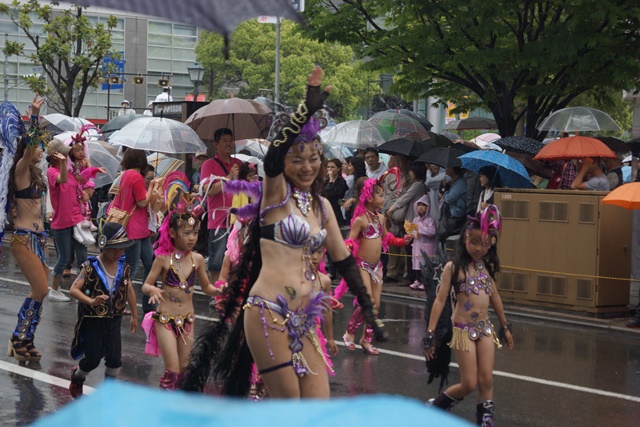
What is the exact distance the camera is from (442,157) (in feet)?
51.0

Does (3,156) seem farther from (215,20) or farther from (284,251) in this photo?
(215,20)

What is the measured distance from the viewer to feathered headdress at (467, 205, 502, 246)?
24.6ft

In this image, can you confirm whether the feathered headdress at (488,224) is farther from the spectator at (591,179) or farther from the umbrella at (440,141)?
the umbrella at (440,141)

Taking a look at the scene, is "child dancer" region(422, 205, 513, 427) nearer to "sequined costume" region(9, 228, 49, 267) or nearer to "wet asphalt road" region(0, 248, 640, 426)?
"wet asphalt road" region(0, 248, 640, 426)

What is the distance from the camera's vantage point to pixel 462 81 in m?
18.1

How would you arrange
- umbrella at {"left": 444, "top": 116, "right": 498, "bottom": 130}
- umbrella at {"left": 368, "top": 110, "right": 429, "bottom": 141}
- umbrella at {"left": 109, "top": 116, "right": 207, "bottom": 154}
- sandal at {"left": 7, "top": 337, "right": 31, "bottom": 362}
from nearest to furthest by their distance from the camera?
sandal at {"left": 7, "top": 337, "right": 31, "bottom": 362}
umbrella at {"left": 109, "top": 116, "right": 207, "bottom": 154}
umbrella at {"left": 368, "top": 110, "right": 429, "bottom": 141}
umbrella at {"left": 444, "top": 116, "right": 498, "bottom": 130}

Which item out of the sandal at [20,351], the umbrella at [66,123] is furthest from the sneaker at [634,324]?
the umbrella at [66,123]

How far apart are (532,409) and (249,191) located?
3.36 metres

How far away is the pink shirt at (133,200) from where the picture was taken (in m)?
11.8

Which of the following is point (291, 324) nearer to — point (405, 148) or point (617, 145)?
point (405, 148)

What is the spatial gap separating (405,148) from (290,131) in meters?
11.3

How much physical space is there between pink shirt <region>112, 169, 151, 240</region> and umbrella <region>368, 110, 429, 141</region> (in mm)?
8048

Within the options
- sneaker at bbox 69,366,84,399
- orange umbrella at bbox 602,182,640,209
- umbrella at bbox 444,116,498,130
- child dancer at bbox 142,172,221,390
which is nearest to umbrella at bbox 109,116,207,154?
orange umbrella at bbox 602,182,640,209

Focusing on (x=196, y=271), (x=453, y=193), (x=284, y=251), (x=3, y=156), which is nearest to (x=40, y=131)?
(x=3, y=156)
